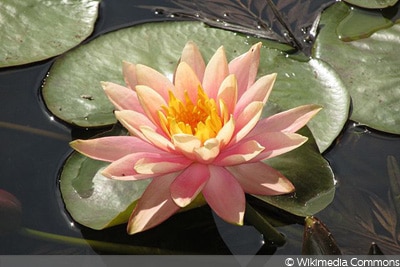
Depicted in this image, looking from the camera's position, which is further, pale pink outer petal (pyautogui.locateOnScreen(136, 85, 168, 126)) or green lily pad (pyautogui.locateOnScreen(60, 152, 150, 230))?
green lily pad (pyautogui.locateOnScreen(60, 152, 150, 230))

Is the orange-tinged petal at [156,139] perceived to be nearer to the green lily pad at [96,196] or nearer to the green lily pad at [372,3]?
the green lily pad at [96,196]

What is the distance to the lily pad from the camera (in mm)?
2072

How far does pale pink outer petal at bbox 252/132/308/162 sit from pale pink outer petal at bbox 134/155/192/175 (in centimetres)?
18

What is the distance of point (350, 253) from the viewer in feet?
5.99

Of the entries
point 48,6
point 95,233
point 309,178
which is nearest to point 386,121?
point 309,178

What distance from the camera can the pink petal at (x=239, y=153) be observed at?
1.60 m

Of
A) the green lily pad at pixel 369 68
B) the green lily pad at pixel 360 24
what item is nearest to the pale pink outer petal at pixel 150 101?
the green lily pad at pixel 369 68

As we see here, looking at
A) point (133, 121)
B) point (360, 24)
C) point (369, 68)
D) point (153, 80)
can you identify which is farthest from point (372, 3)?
point (133, 121)

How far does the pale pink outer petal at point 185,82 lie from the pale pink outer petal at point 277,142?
21cm

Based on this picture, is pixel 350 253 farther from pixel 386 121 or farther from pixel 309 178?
pixel 386 121

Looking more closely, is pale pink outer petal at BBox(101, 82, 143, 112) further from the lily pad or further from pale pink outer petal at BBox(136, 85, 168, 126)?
the lily pad

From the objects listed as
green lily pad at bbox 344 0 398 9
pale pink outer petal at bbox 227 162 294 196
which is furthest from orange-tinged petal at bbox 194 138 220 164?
green lily pad at bbox 344 0 398 9

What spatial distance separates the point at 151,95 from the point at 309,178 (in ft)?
1.68

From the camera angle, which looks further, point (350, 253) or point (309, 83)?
point (309, 83)
